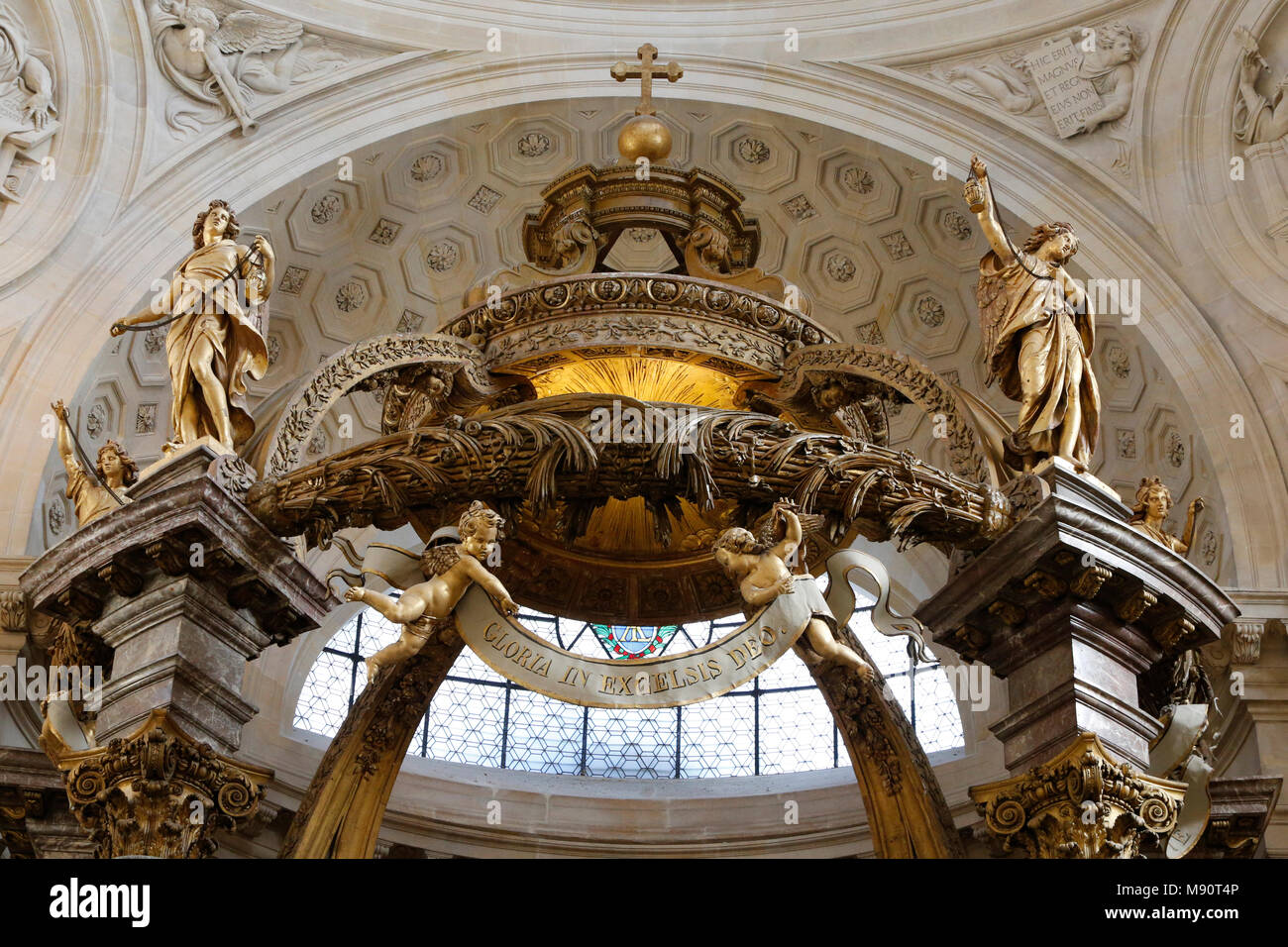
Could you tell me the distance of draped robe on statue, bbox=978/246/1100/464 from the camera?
27.5ft

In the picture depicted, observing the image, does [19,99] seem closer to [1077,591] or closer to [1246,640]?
[1077,591]

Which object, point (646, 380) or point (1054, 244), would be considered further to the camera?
point (646, 380)

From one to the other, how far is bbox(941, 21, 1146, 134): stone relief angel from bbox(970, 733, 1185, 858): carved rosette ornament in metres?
8.52

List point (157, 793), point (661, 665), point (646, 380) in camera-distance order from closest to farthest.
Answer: point (157, 793) < point (661, 665) < point (646, 380)

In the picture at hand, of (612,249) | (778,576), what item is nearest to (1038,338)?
(778,576)

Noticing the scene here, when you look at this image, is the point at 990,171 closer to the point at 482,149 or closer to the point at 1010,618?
the point at 482,149

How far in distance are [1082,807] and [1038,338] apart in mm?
2423

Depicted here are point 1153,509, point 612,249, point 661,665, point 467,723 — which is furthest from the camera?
point 467,723

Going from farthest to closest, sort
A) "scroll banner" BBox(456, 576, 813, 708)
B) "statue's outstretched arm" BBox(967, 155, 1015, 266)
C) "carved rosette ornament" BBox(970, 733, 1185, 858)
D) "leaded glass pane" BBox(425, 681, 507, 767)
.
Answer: "leaded glass pane" BBox(425, 681, 507, 767) → "statue's outstretched arm" BBox(967, 155, 1015, 266) → "scroll banner" BBox(456, 576, 813, 708) → "carved rosette ornament" BBox(970, 733, 1185, 858)

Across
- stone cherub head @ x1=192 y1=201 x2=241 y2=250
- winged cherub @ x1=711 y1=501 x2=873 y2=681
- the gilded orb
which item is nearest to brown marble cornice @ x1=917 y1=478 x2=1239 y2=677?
winged cherub @ x1=711 y1=501 x2=873 y2=681

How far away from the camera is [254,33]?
14.9 metres

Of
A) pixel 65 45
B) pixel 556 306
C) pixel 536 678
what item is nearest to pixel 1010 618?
pixel 536 678

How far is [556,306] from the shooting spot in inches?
367

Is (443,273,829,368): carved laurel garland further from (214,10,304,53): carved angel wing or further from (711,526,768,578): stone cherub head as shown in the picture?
(214,10,304,53): carved angel wing
